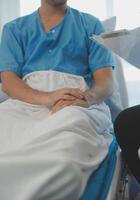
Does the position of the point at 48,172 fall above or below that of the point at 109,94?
above

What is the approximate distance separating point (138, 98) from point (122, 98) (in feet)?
1.03

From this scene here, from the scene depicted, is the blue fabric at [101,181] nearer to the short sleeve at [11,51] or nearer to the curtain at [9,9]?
the short sleeve at [11,51]

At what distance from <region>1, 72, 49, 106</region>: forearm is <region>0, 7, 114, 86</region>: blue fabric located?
0.04 m

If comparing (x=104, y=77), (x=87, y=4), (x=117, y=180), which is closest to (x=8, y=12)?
(x=87, y=4)

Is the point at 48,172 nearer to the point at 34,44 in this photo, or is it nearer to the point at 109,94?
the point at 109,94

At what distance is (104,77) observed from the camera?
1283 millimetres

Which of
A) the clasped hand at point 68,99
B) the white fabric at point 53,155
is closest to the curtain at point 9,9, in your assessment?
the clasped hand at point 68,99

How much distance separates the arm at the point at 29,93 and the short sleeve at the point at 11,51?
3cm

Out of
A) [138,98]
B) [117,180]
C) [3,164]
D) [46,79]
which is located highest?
[3,164]

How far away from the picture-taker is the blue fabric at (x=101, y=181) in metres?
0.77

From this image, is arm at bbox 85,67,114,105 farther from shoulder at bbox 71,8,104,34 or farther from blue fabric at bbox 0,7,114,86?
shoulder at bbox 71,8,104,34

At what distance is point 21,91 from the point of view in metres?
1.24

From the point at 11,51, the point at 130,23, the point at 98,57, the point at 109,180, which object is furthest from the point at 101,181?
the point at 130,23

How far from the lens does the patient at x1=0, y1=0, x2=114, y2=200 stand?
2.22ft
